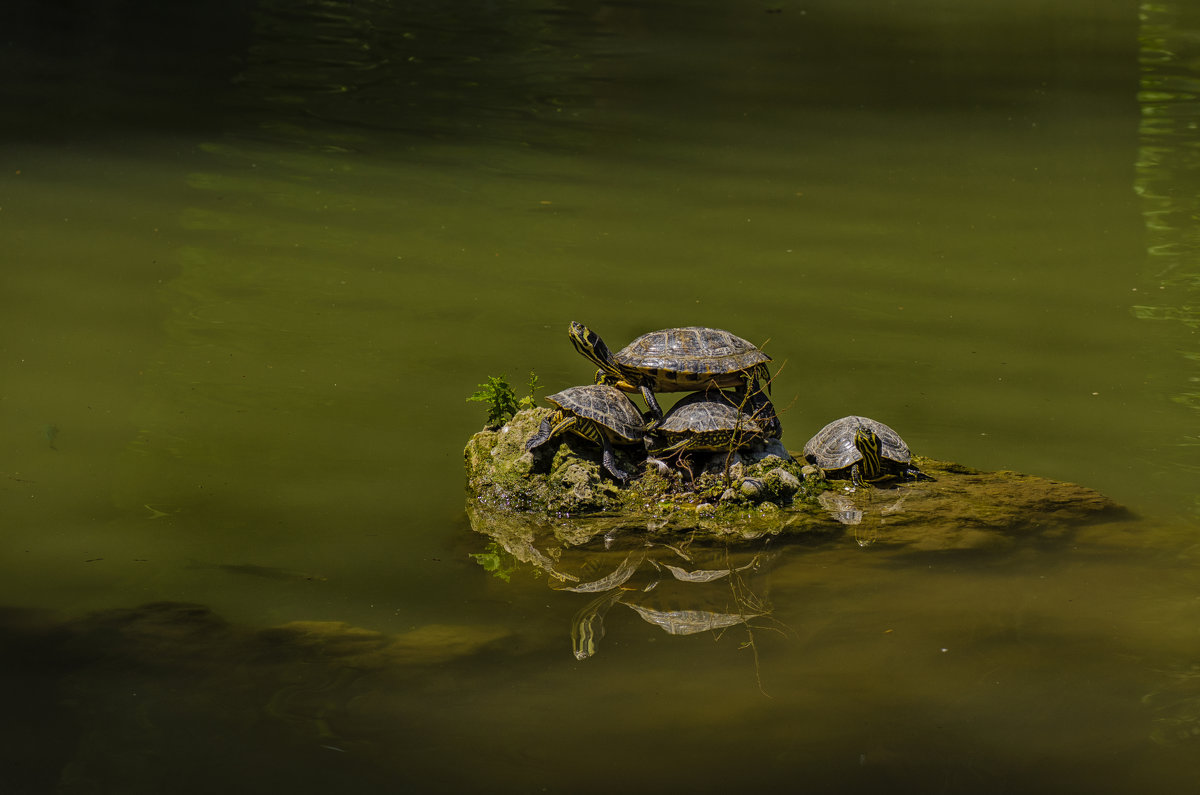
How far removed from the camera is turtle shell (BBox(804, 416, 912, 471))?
4.59 metres

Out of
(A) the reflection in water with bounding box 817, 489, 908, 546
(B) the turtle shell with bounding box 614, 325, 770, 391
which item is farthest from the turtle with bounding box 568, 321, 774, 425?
(A) the reflection in water with bounding box 817, 489, 908, 546

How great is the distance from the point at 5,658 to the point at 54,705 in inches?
13.4

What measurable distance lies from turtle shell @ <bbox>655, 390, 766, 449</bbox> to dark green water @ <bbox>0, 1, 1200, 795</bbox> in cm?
48

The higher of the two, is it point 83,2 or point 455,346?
point 83,2

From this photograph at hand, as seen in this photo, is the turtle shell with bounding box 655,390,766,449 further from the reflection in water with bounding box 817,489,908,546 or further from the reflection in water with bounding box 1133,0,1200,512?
the reflection in water with bounding box 1133,0,1200,512

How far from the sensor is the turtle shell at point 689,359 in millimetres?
4430

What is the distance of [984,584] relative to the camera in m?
3.96

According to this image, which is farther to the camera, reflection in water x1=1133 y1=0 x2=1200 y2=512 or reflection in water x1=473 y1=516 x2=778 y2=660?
reflection in water x1=1133 y1=0 x2=1200 y2=512

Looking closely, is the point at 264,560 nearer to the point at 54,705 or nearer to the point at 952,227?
the point at 54,705

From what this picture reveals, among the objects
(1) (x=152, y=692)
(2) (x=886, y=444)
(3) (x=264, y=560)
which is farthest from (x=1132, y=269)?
(1) (x=152, y=692)

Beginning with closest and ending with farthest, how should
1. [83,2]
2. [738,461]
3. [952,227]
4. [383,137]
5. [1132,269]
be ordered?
[738,461] < [1132,269] < [952,227] < [383,137] < [83,2]

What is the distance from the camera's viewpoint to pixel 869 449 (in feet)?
14.9

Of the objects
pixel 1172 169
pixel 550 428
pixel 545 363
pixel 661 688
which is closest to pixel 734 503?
pixel 550 428

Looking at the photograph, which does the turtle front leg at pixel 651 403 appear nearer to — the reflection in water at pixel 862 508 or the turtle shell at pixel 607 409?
the turtle shell at pixel 607 409
